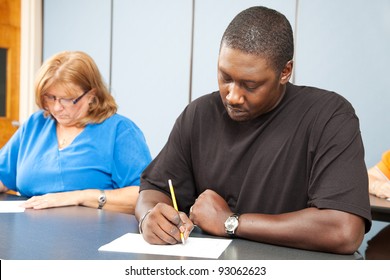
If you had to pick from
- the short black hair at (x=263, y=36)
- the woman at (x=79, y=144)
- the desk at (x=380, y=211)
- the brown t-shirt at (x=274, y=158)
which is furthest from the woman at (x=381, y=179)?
the short black hair at (x=263, y=36)

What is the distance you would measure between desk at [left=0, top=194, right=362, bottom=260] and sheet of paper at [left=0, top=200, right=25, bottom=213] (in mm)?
54

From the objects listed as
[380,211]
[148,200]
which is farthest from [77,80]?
[380,211]

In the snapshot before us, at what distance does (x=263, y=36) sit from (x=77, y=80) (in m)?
1.06

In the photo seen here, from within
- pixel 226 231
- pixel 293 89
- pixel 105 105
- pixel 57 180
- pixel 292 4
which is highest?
pixel 292 4

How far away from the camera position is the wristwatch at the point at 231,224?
4.42 ft

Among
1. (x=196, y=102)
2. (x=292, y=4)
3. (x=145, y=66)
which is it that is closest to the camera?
(x=196, y=102)

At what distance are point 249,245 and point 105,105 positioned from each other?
3.88 ft

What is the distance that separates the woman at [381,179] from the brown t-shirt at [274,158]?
57.3 inches

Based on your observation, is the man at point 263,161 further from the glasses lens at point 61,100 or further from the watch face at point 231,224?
the glasses lens at point 61,100

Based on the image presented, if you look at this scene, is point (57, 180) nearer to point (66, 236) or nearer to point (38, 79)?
point (38, 79)

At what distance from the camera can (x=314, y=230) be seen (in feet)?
4.15

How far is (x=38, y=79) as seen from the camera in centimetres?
221

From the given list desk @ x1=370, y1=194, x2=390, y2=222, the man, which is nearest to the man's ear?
the man
